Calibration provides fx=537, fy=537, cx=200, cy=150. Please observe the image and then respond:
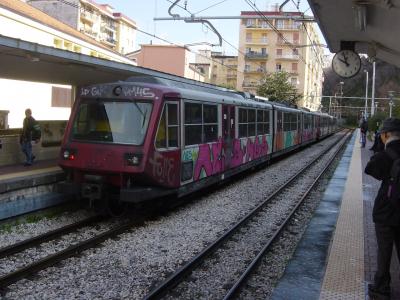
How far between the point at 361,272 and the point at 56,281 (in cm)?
369

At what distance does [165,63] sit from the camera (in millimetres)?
64875

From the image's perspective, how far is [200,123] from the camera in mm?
11367

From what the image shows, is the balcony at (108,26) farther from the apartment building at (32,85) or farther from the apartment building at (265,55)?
the apartment building at (32,85)

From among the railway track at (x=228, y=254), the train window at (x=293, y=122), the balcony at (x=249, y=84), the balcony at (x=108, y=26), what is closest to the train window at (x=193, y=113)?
the railway track at (x=228, y=254)

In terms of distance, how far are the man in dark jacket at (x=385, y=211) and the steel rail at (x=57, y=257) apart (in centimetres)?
395

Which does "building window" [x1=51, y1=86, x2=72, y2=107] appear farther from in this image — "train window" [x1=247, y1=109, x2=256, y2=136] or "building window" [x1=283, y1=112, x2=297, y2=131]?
"train window" [x1=247, y1=109, x2=256, y2=136]

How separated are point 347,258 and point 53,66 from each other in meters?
7.82

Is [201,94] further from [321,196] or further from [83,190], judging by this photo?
[321,196]

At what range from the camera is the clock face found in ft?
38.5

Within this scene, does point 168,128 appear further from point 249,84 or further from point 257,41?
point 257,41

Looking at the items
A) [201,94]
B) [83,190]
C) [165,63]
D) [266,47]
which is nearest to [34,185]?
[83,190]

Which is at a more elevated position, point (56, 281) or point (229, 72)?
point (229, 72)

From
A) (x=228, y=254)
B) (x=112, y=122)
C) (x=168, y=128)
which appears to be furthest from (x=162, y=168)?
(x=228, y=254)

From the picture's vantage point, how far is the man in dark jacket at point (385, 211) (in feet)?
16.6
